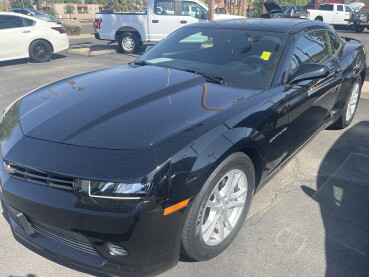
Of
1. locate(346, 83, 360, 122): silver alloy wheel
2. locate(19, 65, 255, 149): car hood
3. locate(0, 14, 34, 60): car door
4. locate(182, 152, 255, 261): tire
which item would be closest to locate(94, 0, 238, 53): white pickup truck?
locate(0, 14, 34, 60): car door

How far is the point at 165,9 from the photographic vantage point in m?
11.4

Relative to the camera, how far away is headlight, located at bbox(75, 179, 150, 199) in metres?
1.70

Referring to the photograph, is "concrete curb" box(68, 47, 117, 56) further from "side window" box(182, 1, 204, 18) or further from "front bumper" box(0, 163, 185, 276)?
"front bumper" box(0, 163, 185, 276)

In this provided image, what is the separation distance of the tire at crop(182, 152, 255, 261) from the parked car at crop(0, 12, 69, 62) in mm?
9427

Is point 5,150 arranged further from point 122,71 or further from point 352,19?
point 352,19

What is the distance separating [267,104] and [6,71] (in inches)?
335

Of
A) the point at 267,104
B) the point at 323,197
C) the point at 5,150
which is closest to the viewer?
the point at 5,150

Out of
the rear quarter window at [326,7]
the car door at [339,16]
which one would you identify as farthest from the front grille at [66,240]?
the rear quarter window at [326,7]

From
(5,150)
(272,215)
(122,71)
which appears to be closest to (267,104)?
(272,215)

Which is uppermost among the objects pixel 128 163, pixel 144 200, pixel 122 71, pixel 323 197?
pixel 122 71

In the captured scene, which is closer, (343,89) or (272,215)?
(272,215)

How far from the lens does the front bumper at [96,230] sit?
5.64 feet

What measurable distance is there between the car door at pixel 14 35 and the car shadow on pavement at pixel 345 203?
9.33 meters

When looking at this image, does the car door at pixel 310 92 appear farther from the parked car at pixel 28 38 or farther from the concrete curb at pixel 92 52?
the concrete curb at pixel 92 52
